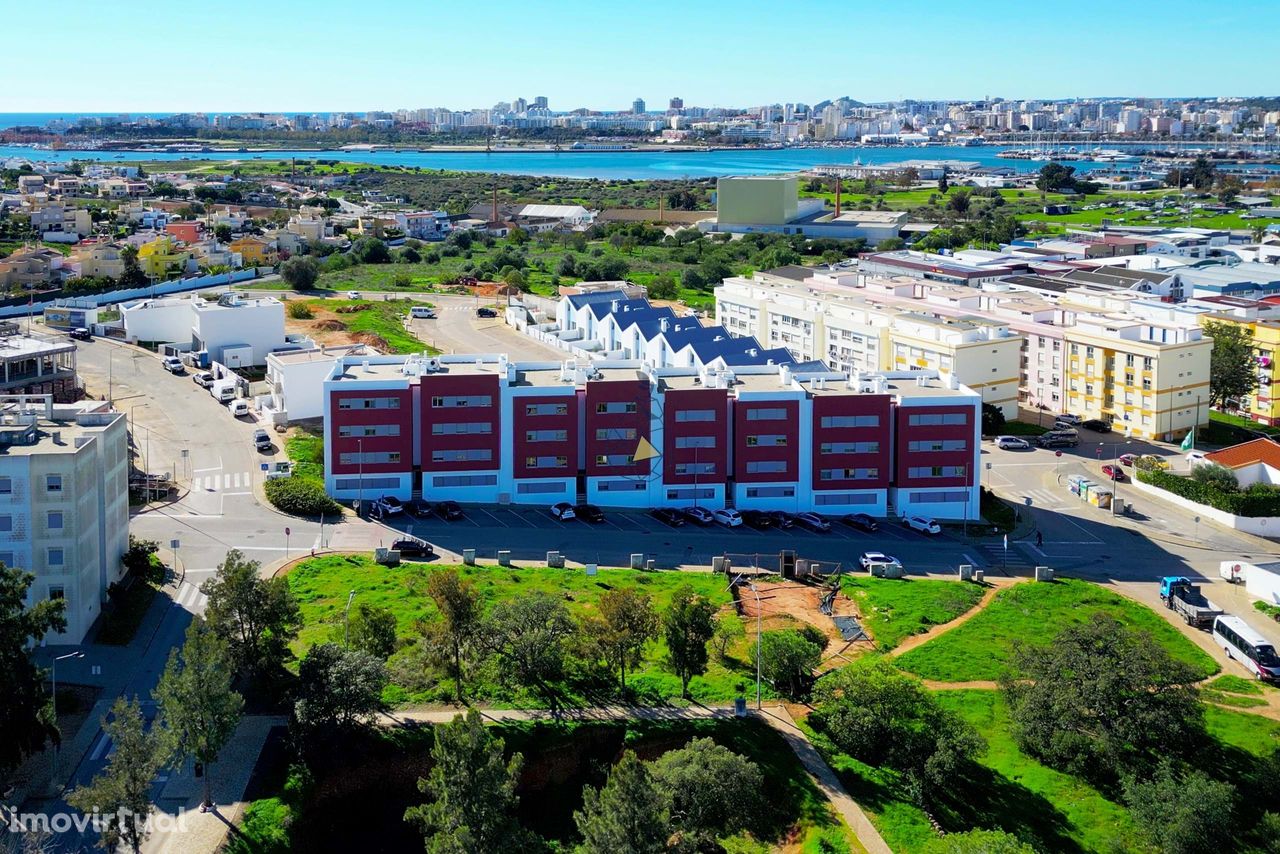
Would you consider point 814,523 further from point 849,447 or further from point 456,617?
point 456,617

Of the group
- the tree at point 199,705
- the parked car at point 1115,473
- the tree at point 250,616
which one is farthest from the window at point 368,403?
the parked car at point 1115,473

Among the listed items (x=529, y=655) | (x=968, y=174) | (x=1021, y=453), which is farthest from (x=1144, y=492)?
(x=968, y=174)

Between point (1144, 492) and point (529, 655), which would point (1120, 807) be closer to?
point (529, 655)

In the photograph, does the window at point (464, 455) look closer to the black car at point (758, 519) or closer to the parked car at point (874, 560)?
the black car at point (758, 519)

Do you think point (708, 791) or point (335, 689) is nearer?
point (708, 791)

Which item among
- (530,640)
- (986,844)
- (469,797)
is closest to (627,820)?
(469,797)

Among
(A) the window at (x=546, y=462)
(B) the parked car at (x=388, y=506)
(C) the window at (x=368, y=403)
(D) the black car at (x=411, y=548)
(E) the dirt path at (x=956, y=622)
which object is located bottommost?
(E) the dirt path at (x=956, y=622)
